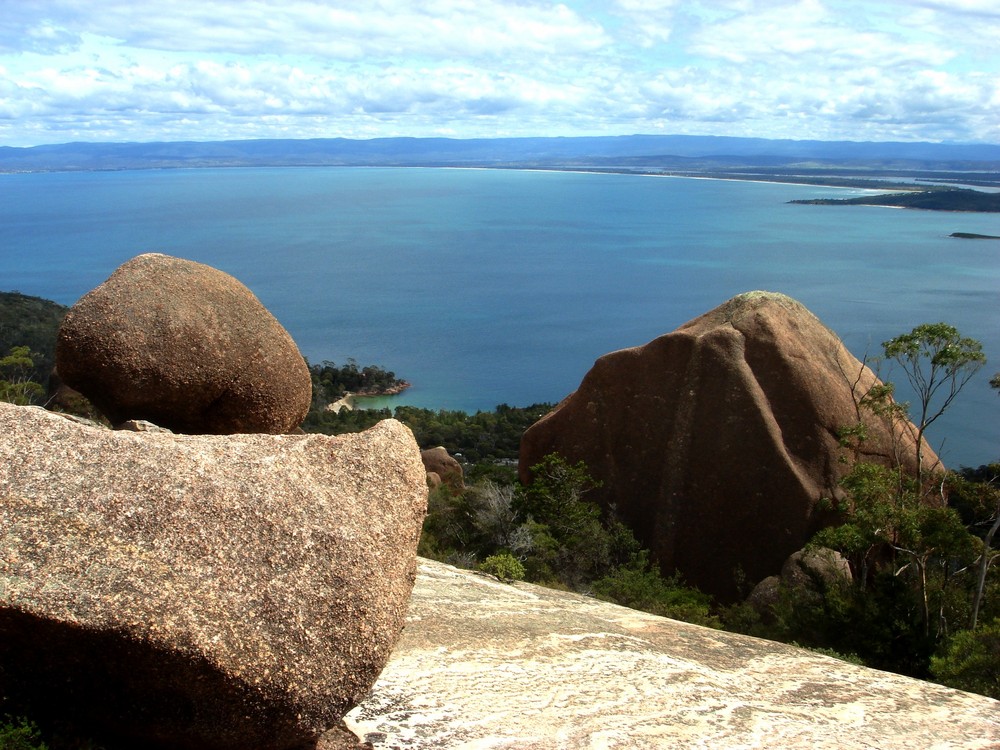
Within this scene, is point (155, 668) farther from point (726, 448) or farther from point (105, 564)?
point (726, 448)

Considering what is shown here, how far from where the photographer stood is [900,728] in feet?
22.8

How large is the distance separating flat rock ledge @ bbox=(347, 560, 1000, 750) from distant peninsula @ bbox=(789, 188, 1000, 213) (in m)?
147

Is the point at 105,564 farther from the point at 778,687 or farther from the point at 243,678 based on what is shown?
the point at 778,687

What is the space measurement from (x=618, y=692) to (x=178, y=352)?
5634mm

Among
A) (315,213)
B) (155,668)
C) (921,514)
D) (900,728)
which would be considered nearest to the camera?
(155,668)

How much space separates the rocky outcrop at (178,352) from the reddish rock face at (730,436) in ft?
25.2

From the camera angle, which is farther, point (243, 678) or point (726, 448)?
point (726, 448)

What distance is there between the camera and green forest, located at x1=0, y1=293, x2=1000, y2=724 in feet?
35.9

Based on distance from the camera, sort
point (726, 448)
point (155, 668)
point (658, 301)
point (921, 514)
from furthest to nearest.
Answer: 1. point (658, 301)
2. point (726, 448)
3. point (921, 514)
4. point (155, 668)

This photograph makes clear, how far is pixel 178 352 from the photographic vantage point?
376 inches

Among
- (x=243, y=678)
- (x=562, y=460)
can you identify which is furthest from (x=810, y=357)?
A: (x=243, y=678)

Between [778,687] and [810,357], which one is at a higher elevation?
[810,357]

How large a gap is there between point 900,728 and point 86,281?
83350 mm

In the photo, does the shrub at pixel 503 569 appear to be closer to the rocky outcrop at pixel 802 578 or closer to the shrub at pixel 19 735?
the rocky outcrop at pixel 802 578
